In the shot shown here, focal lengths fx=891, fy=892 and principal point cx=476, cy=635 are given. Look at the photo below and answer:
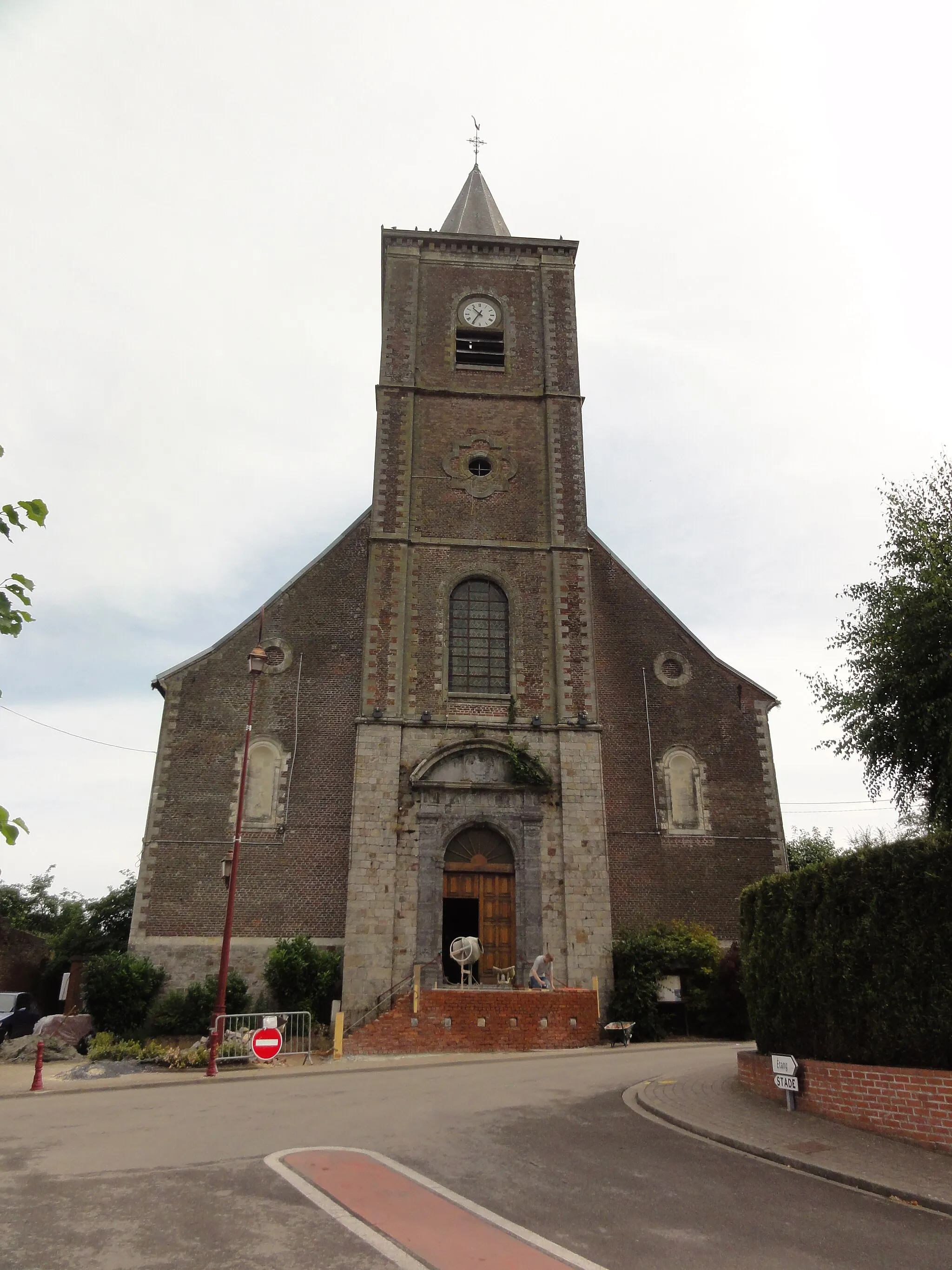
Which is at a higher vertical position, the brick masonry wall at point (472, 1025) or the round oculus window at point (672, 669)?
the round oculus window at point (672, 669)

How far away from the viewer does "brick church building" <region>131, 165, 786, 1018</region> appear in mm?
19141

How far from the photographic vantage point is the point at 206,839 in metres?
20.2

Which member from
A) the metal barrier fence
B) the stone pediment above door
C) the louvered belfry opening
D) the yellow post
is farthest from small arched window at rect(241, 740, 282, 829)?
the louvered belfry opening

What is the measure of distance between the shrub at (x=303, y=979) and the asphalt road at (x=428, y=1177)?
7533 millimetres

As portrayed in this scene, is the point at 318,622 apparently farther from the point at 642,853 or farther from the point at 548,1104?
the point at 548,1104

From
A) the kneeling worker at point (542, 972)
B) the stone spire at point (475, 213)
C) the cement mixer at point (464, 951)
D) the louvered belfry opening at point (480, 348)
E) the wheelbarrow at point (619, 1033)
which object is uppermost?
the stone spire at point (475, 213)

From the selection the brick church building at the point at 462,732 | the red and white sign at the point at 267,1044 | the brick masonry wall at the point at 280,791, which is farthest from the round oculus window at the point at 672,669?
the red and white sign at the point at 267,1044

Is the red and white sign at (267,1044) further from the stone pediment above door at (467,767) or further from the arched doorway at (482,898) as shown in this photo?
the stone pediment above door at (467,767)

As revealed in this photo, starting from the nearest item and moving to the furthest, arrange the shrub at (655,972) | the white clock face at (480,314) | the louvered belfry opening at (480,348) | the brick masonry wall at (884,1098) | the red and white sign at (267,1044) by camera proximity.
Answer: the brick masonry wall at (884,1098)
the red and white sign at (267,1044)
the shrub at (655,972)
the louvered belfry opening at (480,348)
the white clock face at (480,314)

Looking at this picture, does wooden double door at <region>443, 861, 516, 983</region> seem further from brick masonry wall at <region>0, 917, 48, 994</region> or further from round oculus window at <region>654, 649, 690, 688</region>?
brick masonry wall at <region>0, 917, 48, 994</region>

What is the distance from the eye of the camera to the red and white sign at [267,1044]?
12719 millimetres

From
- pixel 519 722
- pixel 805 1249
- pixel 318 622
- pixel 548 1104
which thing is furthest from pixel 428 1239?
pixel 318 622

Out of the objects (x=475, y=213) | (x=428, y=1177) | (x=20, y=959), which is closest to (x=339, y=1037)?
(x=428, y=1177)

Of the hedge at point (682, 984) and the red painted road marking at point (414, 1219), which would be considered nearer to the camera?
the red painted road marking at point (414, 1219)
